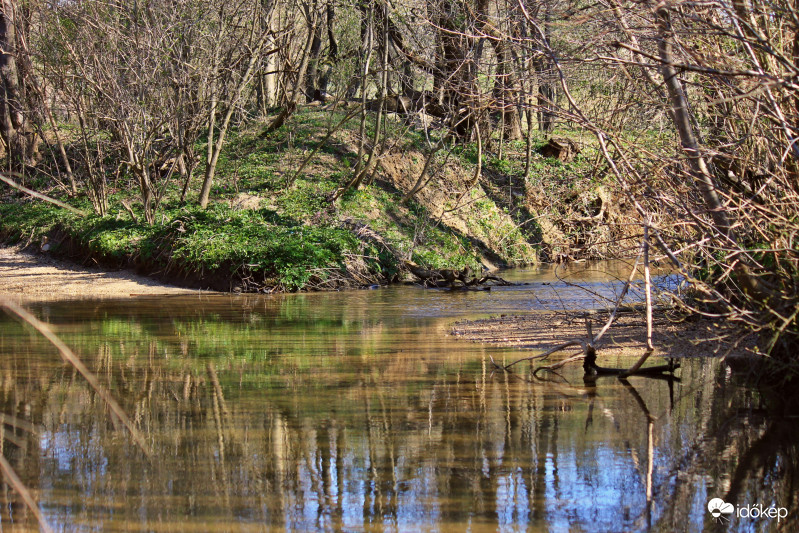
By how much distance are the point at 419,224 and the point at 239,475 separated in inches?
605

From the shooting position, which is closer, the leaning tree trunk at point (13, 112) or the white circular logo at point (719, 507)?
the white circular logo at point (719, 507)

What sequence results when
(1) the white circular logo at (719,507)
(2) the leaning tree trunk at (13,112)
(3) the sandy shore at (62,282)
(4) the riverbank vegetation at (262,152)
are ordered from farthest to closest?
1. (2) the leaning tree trunk at (13,112)
2. (4) the riverbank vegetation at (262,152)
3. (3) the sandy shore at (62,282)
4. (1) the white circular logo at (719,507)

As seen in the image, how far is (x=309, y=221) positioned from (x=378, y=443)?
13.2 metres

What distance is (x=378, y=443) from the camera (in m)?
5.45

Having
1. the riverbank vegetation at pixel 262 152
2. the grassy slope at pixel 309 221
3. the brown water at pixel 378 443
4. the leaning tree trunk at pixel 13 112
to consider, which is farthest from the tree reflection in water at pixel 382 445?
the leaning tree trunk at pixel 13 112

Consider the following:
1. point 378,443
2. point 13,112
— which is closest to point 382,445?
point 378,443

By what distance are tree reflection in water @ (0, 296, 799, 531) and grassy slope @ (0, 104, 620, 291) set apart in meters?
6.80

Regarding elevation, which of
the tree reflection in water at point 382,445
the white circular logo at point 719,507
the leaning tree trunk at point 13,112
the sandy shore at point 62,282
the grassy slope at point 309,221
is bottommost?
the white circular logo at point 719,507

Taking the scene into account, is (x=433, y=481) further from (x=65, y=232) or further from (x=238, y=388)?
(x=65, y=232)

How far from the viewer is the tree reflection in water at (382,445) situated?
4.27m

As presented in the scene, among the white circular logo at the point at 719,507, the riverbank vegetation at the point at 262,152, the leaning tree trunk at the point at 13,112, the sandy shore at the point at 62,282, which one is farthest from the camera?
the leaning tree trunk at the point at 13,112

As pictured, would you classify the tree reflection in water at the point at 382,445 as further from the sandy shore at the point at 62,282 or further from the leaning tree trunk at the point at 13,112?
Answer: the leaning tree trunk at the point at 13,112

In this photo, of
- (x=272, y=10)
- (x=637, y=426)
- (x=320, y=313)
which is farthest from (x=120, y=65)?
(x=637, y=426)

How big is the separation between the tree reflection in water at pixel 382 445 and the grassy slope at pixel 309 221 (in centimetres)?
680
